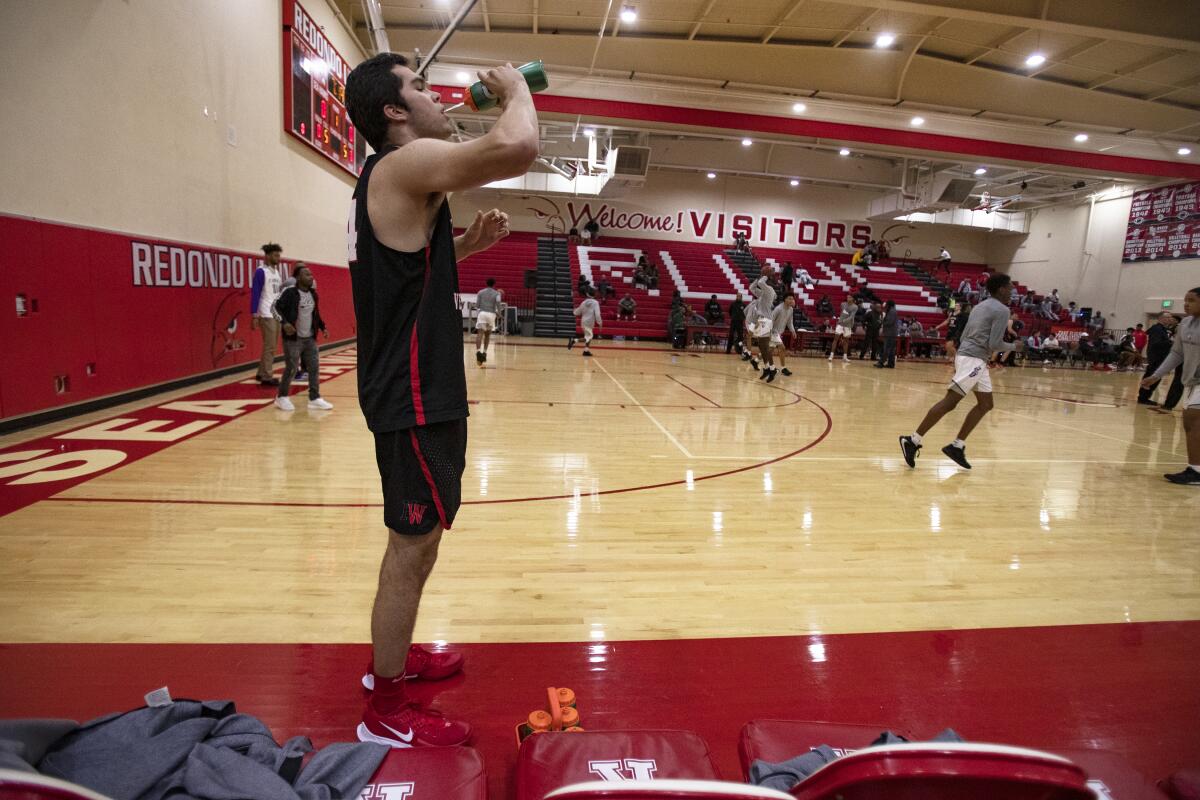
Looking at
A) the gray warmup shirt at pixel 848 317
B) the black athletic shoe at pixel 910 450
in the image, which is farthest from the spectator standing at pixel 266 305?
the gray warmup shirt at pixel 848 317

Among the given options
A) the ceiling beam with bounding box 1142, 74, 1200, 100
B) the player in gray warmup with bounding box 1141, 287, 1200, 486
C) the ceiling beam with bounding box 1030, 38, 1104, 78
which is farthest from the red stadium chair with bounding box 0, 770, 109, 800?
the ceiling beam with bounding box 1142, 74, 1200, 100

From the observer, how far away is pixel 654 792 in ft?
2.06

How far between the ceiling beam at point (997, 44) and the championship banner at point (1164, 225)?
10.6 metres

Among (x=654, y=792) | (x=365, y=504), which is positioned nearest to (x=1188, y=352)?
(x=365, y=504)

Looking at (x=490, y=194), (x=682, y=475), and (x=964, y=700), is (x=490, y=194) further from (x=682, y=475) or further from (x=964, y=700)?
(x=964, y=700)

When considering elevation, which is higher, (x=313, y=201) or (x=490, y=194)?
(x=490, y=194)

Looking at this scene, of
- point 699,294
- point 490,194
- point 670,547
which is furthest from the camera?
point 490,194

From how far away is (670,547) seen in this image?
11.0 ft

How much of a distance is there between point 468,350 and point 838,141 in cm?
1019

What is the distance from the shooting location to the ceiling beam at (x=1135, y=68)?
1207 cm

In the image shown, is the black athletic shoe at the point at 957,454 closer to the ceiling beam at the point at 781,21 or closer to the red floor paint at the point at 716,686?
the red floor paint at the point at 716,686

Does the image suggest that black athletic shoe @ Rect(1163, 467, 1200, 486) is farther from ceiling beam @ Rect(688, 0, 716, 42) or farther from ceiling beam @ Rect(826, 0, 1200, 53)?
ceiling beam @ Rect(688, 0, 716, 42)

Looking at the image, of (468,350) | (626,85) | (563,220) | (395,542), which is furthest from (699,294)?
(395,542)

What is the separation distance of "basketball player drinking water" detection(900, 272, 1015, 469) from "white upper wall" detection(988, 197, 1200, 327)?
1862cm
